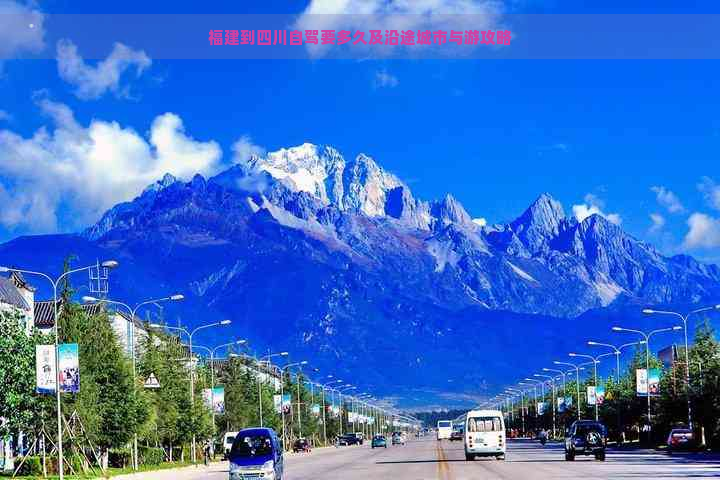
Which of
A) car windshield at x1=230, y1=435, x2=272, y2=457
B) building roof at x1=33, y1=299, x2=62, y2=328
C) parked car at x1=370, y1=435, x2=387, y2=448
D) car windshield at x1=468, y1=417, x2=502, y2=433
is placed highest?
building roof at x1=33, y1=299, x2=62, y2=328

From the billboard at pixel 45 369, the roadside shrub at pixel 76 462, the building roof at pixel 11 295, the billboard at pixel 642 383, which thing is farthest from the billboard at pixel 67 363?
the building roof at pixel 11 295

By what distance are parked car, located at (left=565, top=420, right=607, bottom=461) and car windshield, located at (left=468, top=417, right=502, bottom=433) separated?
A: 444 centimetres

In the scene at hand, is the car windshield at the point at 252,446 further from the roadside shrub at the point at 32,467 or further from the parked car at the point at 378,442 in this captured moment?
the parked car at the point at 378,442

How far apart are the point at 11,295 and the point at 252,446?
70.2 metres

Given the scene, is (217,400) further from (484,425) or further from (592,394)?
(592,394)

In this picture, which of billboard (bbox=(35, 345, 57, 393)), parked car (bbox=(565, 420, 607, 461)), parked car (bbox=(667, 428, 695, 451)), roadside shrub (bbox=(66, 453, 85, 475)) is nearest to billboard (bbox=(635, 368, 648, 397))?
parked car (bbox=(667, 428, 695, 451))

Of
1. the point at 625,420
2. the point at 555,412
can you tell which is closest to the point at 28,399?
the point at 625,420

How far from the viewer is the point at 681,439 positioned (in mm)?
84188

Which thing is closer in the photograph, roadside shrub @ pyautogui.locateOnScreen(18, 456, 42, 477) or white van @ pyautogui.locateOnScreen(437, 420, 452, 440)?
roadside shrub @ pyautogui.locateOnScreen(18, 456, 42, 477)

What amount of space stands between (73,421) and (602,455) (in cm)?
3015

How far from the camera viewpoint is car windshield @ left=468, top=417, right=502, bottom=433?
2980 inches

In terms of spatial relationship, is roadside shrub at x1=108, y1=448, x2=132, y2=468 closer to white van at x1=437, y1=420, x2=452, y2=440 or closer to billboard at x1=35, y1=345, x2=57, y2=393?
billboard at x1=35, y1=345, x2=57, y2=393

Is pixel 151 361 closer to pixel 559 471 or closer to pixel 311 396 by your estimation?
pixel 559 471

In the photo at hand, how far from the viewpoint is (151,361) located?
84562mm
